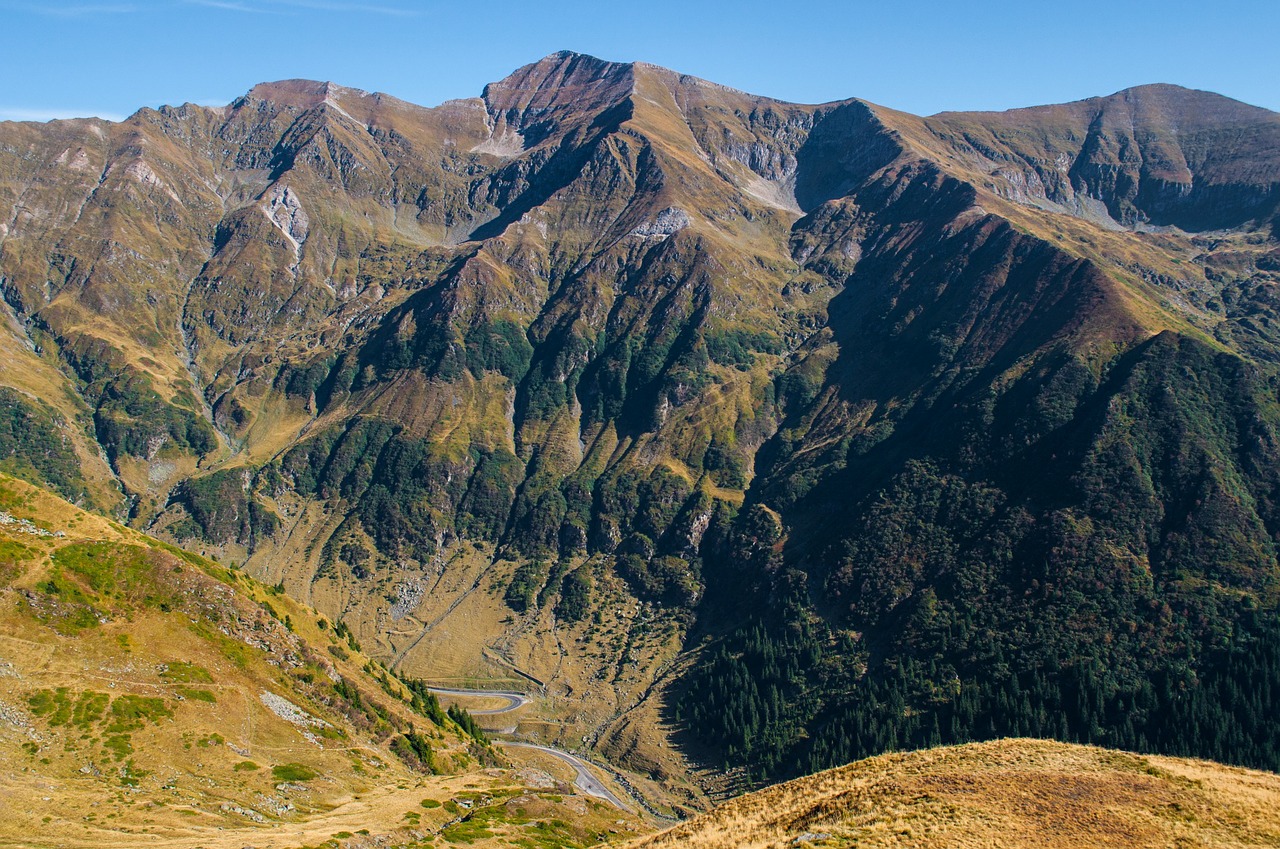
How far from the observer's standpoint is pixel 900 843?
5703 centimetres

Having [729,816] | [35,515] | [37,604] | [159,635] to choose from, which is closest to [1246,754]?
[729,816]

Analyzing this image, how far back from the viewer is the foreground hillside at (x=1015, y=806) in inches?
2277

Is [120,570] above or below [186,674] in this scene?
above

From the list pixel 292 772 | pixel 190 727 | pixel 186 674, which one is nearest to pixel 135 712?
pixel 190 727

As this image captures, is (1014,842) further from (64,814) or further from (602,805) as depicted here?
(602,805)

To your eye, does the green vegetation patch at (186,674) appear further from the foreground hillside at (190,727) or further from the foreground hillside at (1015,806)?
the foreground hillside at (1015,806)

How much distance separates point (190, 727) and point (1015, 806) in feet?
372

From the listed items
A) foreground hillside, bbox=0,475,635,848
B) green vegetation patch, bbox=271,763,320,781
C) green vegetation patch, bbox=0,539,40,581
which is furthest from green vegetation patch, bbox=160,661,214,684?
green vegetation patch, bbox=0,539,40,581

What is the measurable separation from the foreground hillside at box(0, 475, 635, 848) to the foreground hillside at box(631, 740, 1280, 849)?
57.9 m

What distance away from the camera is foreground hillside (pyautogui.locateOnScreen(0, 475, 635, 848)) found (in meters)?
101

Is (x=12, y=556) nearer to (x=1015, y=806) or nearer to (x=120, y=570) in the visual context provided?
(x=120, y=570)

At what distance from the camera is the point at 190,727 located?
122938mm

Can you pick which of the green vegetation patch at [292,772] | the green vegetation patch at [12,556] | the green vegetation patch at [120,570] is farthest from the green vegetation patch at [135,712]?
the green vegetation patch at [12,556]

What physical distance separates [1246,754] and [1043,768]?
167384mm
